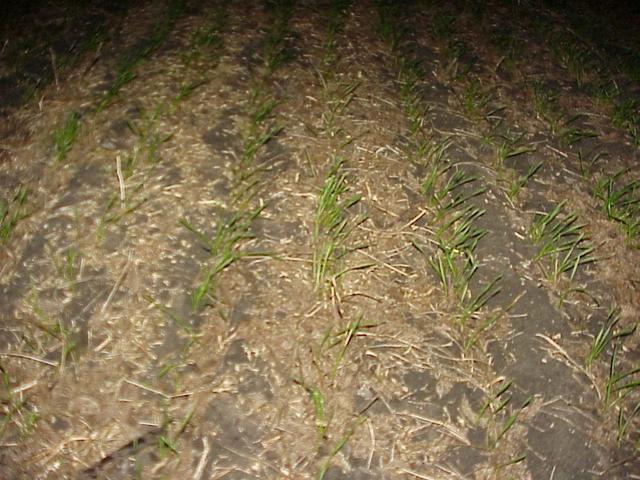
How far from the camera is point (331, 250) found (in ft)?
6.19

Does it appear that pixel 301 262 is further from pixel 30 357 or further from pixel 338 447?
pixel 30 357

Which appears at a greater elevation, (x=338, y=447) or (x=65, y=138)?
(x=65, y=138)

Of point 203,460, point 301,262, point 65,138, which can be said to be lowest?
point 203,460

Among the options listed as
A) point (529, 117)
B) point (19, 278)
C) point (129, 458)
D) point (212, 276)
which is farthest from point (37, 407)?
point (529, 117)

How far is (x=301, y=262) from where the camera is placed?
76.2 inches

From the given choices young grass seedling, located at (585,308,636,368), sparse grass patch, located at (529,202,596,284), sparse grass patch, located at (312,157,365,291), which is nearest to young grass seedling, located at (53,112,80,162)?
sparse grass patch, located at (312,157,365,291)

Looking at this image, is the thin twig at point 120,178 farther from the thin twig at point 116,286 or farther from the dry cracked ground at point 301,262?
the thin twig at point 116,286

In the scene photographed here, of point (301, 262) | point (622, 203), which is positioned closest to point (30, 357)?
point (301, 262)

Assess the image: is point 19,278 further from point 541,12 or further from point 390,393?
point 541,12

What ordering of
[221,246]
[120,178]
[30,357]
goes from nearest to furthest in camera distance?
1. [30,357]
2. [221,246]
3. [120,178]

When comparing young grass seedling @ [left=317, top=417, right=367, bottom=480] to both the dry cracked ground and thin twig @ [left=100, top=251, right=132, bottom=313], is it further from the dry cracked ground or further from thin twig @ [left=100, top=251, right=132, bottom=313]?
thin twig @ [left=100, top=251, right=132, bottom=313]

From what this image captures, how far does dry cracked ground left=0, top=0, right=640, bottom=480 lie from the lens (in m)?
1.58

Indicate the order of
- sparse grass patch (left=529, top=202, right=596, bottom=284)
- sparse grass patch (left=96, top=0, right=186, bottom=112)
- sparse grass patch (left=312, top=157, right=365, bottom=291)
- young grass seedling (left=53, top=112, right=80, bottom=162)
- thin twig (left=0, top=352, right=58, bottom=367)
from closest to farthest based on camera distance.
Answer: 1. thin twig (left=0, top=352, right=58, bottom=367)
2. sparse grass patch (left=312, top=157, right=365, bottom=291)
3. sparse grass patch (left=529, top=202, right=596, bottom=284)
4. young grass seedling (left=53, top=112, right=80, bottom=162)
5. sparse grass patch (left=96, top=0, right=186, bottom=112)

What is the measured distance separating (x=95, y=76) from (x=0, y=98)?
381 mm
